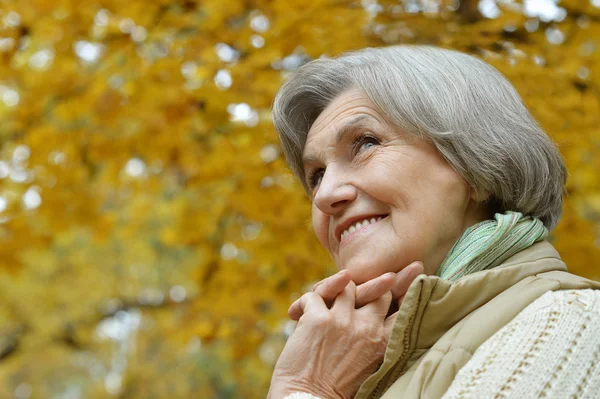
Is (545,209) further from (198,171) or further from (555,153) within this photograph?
(198,171)

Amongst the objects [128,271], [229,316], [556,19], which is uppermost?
[556,19]

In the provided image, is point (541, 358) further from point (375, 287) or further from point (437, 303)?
point (375, 287)

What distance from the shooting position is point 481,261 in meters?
1.93

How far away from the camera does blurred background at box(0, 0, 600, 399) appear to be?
3826 millimetres

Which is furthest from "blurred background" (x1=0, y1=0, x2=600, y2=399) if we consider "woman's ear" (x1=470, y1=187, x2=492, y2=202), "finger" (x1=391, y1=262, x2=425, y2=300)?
"finger" (x1=391, y1=262, x2=425, y2=300)

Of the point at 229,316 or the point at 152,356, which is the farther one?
the point at 152,356

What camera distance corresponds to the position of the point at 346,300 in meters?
2.00

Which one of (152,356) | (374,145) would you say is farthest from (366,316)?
(152,356)

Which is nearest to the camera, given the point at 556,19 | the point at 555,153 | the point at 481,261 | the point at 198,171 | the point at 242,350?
the point at 481,261

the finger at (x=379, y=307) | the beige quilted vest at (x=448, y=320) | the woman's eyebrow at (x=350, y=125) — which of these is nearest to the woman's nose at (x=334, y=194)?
the woman's eyebrow at (x=350, y=125)

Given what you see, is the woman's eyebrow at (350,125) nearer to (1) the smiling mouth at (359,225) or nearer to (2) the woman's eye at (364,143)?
(2) the woman's eye at (364,143)

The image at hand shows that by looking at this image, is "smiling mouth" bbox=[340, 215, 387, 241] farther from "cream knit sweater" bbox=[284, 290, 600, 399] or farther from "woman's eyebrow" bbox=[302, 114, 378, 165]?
"cream knit sweater" bbox=[284, 290, 600, 399]

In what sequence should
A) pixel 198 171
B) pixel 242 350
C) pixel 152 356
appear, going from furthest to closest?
pixel 152 356, pixel 242 350, pixel 198 171

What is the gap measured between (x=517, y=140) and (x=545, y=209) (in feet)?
0.76
